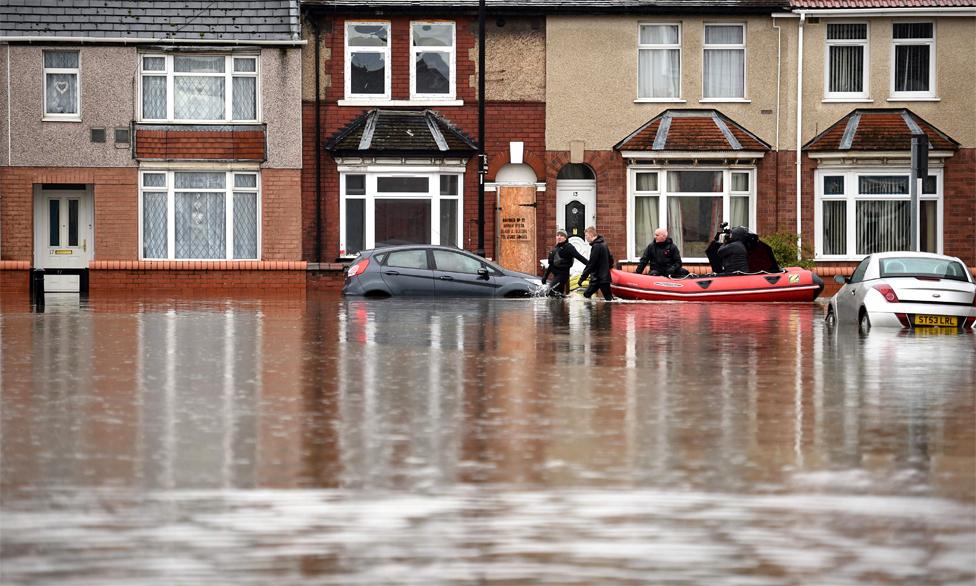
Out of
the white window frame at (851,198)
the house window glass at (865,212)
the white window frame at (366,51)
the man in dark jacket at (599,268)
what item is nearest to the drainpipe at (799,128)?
the white window frame at (851,198)

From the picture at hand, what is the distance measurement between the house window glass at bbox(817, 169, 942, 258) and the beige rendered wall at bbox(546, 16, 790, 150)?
254 cm

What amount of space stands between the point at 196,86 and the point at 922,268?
1943cm

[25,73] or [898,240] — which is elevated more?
[25,73]

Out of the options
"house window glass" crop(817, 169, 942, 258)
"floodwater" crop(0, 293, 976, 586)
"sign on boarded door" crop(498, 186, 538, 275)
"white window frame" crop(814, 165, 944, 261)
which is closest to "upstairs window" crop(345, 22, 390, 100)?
→ "sign on boarded door" crop(498, 186, 538, 275)

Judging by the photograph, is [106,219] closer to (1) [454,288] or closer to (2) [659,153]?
(1) [454,288]

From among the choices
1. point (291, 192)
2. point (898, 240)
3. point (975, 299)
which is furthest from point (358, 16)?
point (975, 299)

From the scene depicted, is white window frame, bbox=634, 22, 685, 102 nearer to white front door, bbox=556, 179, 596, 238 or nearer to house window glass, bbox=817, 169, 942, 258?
white front door, bbox=556, 179, 596, 238

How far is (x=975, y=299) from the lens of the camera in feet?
75.3

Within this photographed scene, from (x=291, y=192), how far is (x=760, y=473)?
29.4m

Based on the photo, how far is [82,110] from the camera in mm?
37344

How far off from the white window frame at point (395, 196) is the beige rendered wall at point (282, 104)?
4.14 ft

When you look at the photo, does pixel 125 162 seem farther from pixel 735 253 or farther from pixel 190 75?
pixel 735 253

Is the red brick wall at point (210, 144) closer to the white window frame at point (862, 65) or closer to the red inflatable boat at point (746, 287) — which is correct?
the red inflatable boat at point (746, 287)

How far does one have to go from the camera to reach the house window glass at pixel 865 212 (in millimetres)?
38500
